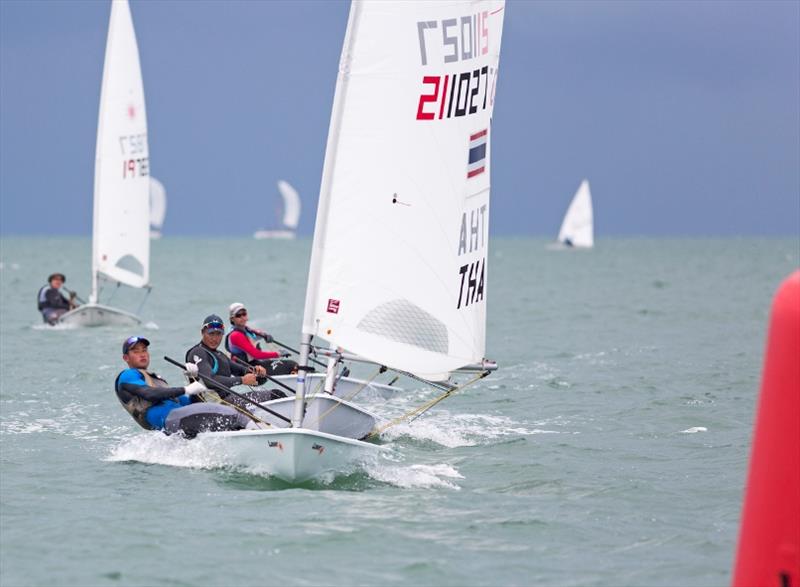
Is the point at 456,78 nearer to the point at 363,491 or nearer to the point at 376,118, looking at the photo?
the point at 376,118

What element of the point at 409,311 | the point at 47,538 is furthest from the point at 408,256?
the point at 47,538

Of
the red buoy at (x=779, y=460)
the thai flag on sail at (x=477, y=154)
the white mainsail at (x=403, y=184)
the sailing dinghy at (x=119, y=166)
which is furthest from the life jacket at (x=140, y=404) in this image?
the sailing dinghy at (x=119, y=166)

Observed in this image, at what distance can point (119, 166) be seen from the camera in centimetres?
2455

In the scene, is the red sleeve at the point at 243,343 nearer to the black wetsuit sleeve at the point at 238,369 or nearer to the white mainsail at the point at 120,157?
the black wetsuit sleeve at the point at 238,369

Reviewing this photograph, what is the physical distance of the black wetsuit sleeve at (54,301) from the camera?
23906mm

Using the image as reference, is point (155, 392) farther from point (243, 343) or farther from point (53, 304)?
point (53, 304)

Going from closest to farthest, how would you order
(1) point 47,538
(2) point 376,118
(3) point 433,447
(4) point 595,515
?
(1) point 47,538, (4) point 595,515, (2) point 376,118, (3) point 433,447

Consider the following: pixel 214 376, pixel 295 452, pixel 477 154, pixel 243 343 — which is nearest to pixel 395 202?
pixel 477 154

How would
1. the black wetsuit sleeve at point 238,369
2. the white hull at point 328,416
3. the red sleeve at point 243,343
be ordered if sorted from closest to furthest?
1. the white hull at point 328,416
2. the black wetsuit sleeve at point 238,369
3. the red sleeve at point 243,343

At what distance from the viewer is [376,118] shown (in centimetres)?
973

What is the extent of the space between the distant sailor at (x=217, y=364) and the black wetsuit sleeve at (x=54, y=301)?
13.1m

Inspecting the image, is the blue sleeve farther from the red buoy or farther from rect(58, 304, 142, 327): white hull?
rect(58, 304, 142, 327): white hull

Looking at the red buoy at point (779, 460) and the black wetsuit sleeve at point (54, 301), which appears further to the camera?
the black wetsuit sleeve at point (54, 301)

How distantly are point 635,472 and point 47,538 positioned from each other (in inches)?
186
